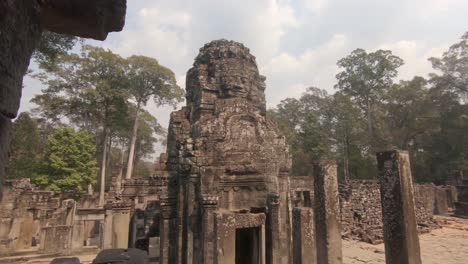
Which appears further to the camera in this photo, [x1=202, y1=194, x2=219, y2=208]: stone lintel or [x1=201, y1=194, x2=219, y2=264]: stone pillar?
[x1=202, y1=194, x2=219, y2=208]: stone lintel

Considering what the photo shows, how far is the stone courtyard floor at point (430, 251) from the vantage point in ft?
30.0

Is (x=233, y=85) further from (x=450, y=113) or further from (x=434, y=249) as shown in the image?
(x=450, y=113)

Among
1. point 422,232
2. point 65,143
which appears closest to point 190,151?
point 422,232

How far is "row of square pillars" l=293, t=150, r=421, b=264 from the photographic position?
3617mm

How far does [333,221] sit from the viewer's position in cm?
492

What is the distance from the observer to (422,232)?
13578mm

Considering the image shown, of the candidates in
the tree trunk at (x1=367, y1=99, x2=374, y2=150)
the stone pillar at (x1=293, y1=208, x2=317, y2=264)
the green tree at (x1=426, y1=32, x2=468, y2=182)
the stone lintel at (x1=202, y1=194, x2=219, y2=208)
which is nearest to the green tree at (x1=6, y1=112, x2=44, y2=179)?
the stone lintel at (x1=202, y1=194, x2=219, y2=208)

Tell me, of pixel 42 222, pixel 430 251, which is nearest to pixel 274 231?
pixel 430 251

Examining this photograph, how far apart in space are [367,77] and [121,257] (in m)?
29.1

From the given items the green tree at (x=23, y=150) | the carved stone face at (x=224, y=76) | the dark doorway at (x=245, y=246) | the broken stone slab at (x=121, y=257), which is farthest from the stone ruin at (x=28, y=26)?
the green tree at (x=23, y=150)

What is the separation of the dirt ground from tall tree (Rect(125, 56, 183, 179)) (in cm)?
1896

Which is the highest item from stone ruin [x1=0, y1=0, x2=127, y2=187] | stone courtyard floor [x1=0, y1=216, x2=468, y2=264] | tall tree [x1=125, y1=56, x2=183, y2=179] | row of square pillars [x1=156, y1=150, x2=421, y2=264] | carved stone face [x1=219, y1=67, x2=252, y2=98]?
tall tree [x1=125, y1=56, x2=183, y2=179]

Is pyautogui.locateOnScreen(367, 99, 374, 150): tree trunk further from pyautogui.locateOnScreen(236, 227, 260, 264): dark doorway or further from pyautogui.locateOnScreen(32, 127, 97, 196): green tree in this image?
pyautogui.locateOnScreen(32, 127, 97, 196): green tree

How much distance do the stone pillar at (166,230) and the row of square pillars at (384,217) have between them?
11.2 ft
